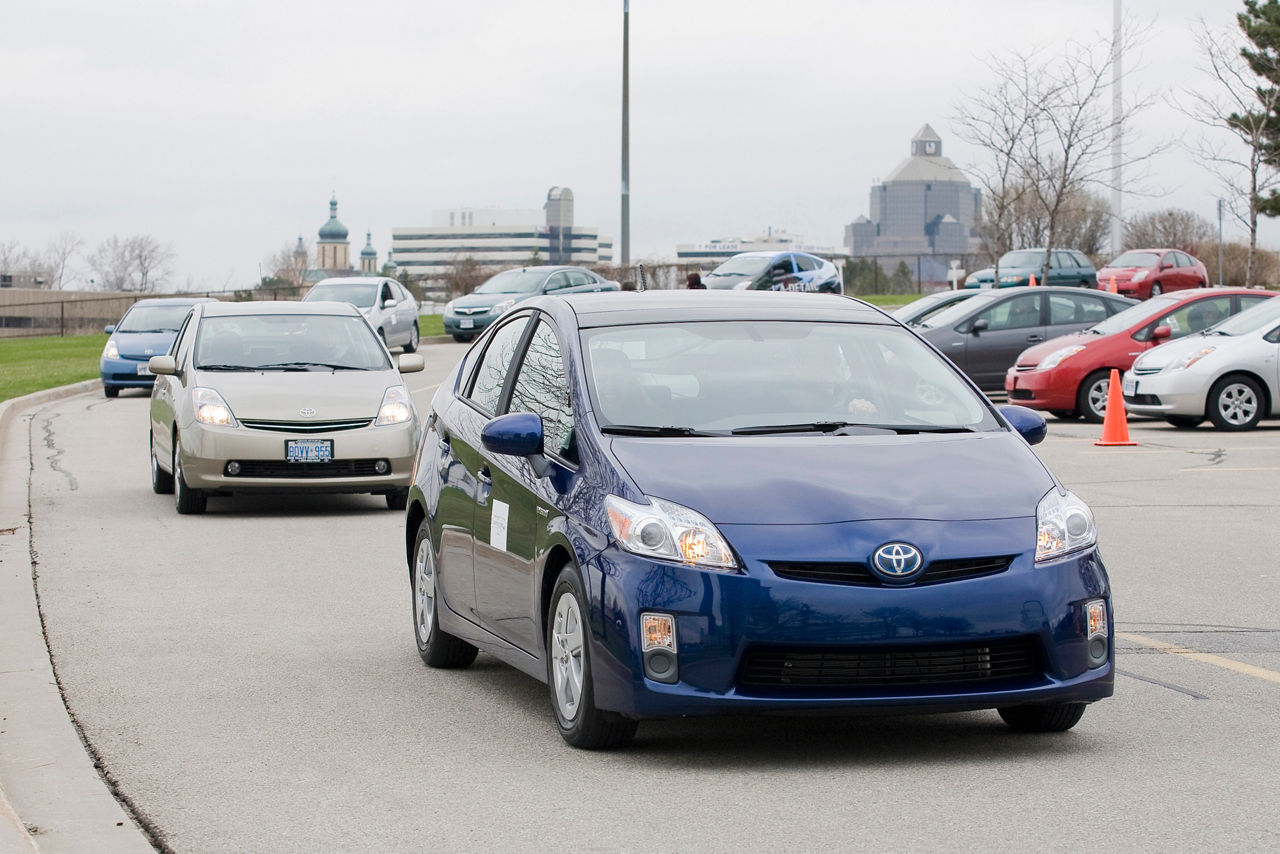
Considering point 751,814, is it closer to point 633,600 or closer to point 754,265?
point 633,600

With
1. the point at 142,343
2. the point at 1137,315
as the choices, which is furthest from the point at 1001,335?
the point at 142,343

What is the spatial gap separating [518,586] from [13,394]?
2163 centimetres

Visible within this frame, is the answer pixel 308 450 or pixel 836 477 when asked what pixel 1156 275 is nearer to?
pixel 308 450

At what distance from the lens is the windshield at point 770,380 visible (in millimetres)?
6594

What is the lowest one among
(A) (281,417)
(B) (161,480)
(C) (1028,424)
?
(B) (161,480)

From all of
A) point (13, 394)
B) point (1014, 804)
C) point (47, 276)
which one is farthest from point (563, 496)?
point (47, 276)

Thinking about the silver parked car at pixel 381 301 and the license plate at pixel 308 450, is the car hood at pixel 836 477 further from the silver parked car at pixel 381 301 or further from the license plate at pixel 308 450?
the silver parked car at pixel 381 301

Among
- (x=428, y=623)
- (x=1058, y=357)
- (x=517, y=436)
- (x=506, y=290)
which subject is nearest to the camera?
(x=517, y=436)

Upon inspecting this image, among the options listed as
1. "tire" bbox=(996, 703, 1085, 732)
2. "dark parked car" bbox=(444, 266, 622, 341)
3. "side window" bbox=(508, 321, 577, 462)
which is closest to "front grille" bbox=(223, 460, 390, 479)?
"side window" bbox=(508, 321, 577, 462)

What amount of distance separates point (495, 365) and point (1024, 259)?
39.5 m

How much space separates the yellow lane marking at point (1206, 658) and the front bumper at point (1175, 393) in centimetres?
1248

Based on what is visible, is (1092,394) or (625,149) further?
(625,149)

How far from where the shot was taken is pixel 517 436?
21.4ft

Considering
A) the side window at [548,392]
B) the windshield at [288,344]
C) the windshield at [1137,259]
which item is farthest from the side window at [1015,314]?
the windshield at [1137,259]
